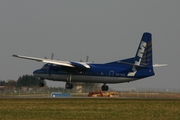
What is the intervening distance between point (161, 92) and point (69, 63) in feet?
83.0

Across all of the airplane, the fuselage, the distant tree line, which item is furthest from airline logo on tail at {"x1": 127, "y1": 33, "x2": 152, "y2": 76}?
the distant tree line

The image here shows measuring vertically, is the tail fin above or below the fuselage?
above

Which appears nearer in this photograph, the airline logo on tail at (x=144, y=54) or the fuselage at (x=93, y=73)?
the airline logo on tail at (x=144, y=54)

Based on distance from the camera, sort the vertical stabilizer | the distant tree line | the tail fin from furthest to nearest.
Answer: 1. the distant tree line
2. the tail fin
3. the vertical stabilizer

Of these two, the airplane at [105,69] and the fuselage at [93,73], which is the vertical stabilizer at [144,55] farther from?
the fuselage at [93,73]

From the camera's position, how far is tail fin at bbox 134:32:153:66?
61.9 metres

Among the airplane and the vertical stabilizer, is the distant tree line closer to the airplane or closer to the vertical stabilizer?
the airplane

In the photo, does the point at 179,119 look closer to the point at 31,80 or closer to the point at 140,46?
the point at 140,46

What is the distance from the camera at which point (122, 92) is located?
83250 mm

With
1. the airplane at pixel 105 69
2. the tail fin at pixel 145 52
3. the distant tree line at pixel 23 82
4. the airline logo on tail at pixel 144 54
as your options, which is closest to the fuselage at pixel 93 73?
the airplane at pixel 105 69

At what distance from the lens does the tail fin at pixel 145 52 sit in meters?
61.9

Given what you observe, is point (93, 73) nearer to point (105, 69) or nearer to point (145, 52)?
point (105, 69)

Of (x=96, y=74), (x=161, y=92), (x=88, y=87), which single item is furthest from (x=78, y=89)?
(x=96, y=74)

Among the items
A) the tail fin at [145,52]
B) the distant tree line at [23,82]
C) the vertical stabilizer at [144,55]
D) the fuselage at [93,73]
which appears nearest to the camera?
the vertical stabilizer at [144,55]
